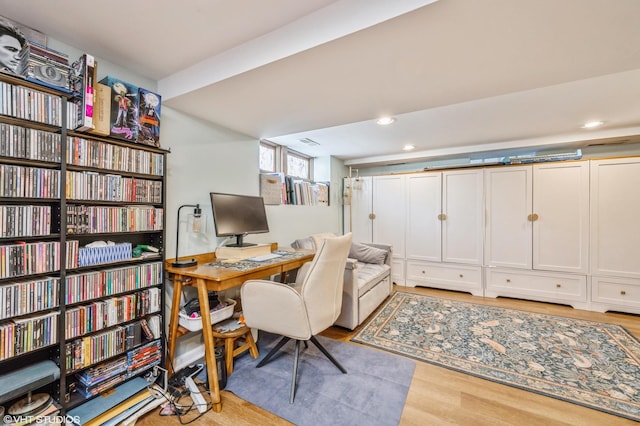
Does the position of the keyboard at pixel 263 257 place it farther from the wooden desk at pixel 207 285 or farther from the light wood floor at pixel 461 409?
the light wood floor at pixel 461 409

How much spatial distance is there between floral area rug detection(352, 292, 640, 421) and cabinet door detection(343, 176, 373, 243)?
1.55 meters

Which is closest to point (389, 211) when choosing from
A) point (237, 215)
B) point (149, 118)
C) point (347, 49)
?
point (237, 215)

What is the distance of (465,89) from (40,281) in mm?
2527

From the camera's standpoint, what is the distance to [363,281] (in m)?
2.81

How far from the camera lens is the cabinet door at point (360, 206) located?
4543 millimetres

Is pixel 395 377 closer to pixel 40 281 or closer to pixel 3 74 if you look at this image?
pixel 40 281

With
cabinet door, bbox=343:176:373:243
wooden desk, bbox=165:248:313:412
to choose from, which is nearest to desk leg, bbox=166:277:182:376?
wooden desk, bbox=165:248:313:412

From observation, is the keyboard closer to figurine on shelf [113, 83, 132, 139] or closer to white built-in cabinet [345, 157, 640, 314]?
figurine on shelf [113, 83, 132, 139]

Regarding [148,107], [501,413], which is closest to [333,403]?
[501,413]

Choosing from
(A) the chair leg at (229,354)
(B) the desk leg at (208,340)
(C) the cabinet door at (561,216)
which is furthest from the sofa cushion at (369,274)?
(C) the cabinet door at (561,216)

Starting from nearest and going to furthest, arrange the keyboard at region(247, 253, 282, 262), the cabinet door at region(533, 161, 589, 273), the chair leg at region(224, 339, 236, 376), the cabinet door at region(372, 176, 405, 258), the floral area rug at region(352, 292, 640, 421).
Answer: the floral area rug at region(352, 292, 640, 421)
the chair leg at region(224, 339, 236, 376)
the keyboard at region(247, 253, 282, 262)
the cabinet door at region(533, 161, 589, 273)
the cabinet door at region(372, 176, 405, 258)

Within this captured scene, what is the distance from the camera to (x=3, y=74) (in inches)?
45.1

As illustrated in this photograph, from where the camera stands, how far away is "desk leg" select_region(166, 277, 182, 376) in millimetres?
1815

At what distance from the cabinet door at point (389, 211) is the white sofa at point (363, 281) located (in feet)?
2.16
